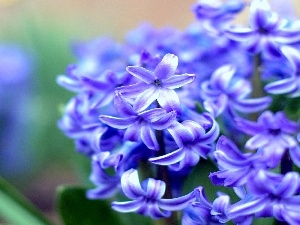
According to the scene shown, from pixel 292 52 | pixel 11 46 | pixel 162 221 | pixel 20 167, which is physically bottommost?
pixel 20 167

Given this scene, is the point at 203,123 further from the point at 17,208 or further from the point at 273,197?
the point at 17,208

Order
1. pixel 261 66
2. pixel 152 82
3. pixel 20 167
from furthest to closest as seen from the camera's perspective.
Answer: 1. pixel 20 167
2. pixel 261 66
3. pixel 152 82

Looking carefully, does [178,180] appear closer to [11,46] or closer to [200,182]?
[200,182]

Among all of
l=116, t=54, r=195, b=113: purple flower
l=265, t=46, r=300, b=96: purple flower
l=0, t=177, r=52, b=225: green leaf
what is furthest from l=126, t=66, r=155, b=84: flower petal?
l=0, t=177, r=52, b=225: green leaf

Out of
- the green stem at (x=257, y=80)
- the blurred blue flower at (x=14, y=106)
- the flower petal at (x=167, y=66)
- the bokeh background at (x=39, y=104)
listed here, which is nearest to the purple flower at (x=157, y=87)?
the flower petal at (x=167, y=66)

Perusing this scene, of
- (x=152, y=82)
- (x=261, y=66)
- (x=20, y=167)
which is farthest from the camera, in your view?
(x=20, y=167)

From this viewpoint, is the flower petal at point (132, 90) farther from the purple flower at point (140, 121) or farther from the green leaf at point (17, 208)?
the green leaf at point (17, 208)

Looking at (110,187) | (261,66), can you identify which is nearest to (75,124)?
(110,187)
